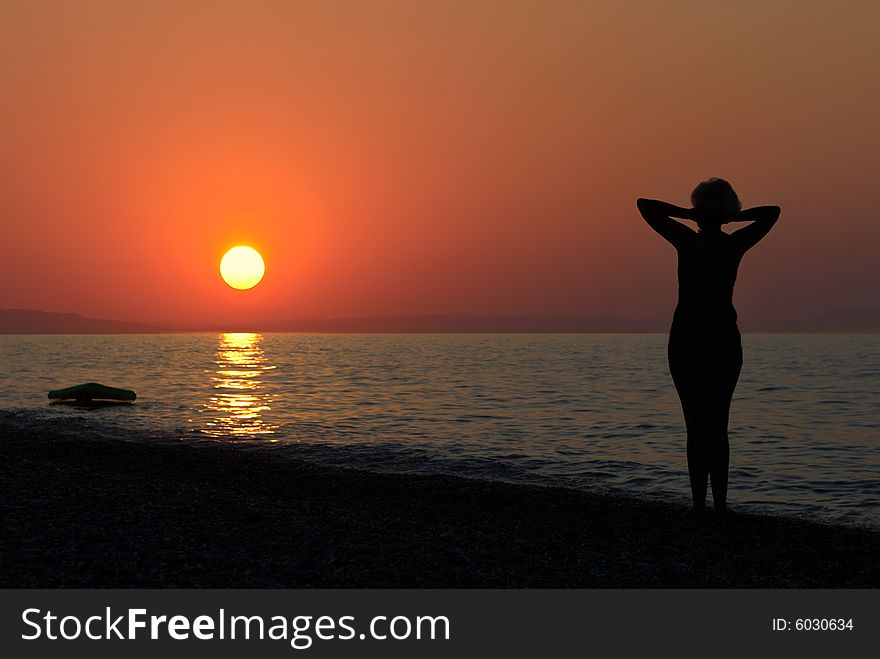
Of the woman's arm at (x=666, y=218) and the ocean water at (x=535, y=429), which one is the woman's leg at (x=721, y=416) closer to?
the woman's arm at (x=666, y=218)

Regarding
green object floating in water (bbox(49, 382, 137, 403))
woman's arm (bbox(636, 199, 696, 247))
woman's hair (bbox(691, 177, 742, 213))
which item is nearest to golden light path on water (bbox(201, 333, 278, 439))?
green object floating in water (bbox(49, 382, 137, 403))

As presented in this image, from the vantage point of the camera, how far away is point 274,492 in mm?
13445

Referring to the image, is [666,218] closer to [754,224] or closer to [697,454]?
[754,224]

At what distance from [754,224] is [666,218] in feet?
3.58

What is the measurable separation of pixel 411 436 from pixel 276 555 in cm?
1582

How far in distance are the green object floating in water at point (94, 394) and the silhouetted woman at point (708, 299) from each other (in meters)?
28.7

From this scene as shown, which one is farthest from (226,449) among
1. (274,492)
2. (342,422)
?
(342,422)

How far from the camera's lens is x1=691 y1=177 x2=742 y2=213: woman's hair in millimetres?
9523

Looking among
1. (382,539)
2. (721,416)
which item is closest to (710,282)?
(721,416)

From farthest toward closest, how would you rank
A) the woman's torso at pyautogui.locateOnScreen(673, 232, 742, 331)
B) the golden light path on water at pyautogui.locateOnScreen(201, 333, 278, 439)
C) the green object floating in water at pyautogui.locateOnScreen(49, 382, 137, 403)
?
the green object floating in water at pyautogui.locateOnScreen(49, 382, 137, 403) < the golden light path on water at pyautogui.locateOnScreen(201, 333, 278, 439) < the woman's torso at pyautogui.locateOnScreen(673, 232, 742, 331)

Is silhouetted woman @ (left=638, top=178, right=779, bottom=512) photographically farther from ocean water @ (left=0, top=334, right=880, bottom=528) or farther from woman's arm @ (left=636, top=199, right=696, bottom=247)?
ocean water @ (left=0, top=334, right=880, bottom=528)

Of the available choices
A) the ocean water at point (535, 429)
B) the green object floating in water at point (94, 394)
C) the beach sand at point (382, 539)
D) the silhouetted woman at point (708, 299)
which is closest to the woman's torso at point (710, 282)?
the silhouetted woman at point (708, 299)

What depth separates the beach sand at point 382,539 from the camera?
289 inches
